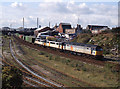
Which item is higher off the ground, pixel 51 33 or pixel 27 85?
pixel 51 33

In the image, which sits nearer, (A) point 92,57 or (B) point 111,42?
(A) point 92,57

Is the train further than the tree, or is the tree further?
the train

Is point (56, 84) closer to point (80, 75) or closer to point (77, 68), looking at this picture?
point (80, 75)

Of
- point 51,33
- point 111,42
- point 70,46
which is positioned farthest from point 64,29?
point 70,46

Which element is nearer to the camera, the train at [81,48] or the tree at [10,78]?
the tree at [10,78]

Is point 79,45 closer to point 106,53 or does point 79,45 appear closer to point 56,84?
point 106,53

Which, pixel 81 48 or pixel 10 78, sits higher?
pixel 81 48

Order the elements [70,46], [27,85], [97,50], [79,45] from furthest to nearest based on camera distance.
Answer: [70,46] < [79,45] < [97,50] < [27,85]

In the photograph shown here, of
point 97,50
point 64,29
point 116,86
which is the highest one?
point 64,29

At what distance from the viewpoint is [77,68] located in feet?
68.5

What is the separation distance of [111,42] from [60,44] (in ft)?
47.5

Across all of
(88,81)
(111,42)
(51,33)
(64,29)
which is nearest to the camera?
(88,81)

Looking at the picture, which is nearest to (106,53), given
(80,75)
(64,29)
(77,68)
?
(77,68)

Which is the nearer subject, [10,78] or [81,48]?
[10,78]
